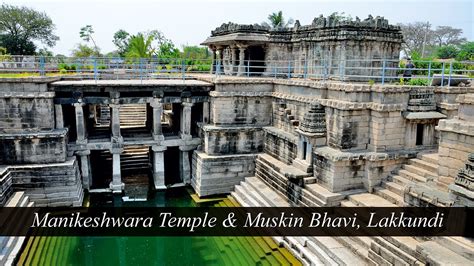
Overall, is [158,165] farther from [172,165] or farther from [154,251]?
[154,251]

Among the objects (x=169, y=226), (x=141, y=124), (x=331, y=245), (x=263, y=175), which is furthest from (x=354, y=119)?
(x=141, y=124)

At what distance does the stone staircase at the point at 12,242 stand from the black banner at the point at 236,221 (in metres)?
0.16

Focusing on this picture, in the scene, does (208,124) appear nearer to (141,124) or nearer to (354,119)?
(354,119)

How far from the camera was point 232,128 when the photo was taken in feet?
52.4

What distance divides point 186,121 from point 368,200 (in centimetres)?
839

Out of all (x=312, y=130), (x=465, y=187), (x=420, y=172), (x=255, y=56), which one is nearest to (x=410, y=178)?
(x=420, y=172)

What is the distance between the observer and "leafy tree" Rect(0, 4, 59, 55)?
3703cm

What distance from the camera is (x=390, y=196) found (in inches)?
427

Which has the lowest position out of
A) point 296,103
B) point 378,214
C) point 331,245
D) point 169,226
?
point 169,226

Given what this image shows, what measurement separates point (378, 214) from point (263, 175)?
578cm

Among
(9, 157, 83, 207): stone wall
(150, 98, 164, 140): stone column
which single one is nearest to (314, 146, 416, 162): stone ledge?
(150, 98, 164, 140): stone column

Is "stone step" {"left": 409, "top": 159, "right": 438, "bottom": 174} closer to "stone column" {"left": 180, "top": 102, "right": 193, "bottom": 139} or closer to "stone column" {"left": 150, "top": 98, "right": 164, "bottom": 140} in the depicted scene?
"stone column" {"left": 180, "top": 102, "right": 193, "bottom": 139}

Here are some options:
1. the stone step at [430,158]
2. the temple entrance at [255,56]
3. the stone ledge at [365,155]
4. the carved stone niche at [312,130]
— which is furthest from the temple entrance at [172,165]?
the stone step at [430,158]

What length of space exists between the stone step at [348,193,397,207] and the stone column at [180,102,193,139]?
776cm
